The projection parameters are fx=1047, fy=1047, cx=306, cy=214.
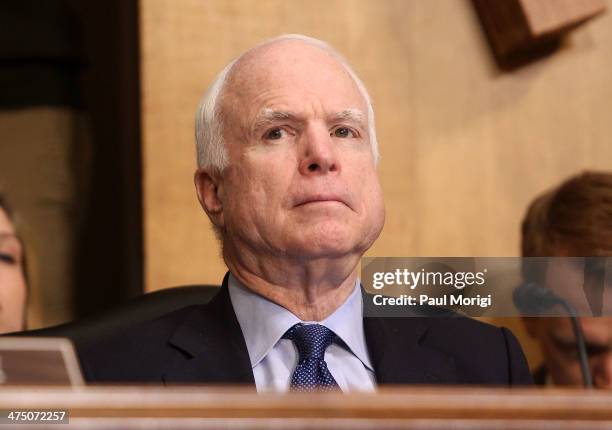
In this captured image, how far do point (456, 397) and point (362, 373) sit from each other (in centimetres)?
44

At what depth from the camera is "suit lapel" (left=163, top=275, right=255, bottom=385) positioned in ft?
3.75

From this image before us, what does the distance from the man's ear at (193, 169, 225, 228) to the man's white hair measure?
0.01m

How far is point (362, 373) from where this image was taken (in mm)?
1156

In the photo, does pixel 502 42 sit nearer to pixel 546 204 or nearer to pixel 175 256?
pixel 546 204

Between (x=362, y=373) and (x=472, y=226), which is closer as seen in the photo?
(x=362, y=373)

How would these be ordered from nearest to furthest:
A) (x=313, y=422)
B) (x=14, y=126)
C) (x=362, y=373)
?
(x=313, y=422)
(x=362, y=373)
(x=14, y=126)

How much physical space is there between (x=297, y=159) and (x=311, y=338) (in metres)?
0.20

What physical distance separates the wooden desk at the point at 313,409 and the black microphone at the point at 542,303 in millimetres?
539

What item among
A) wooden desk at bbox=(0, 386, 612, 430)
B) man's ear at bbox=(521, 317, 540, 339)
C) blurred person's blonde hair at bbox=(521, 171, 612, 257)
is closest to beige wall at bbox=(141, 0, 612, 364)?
blurred person's blonde hair at bbox=(521, 171, 612, 257)

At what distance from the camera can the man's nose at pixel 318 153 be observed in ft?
3.78

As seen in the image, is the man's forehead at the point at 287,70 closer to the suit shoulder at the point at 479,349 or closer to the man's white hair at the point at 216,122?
the man's white hair at the point at 216,122

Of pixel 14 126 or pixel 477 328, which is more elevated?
pixel 14 126

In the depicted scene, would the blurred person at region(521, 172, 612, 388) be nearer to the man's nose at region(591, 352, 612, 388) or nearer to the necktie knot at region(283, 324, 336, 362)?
the man's nose at region(591, 352, 612, 388)

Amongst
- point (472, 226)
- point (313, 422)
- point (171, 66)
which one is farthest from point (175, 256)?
point (313, 422)
